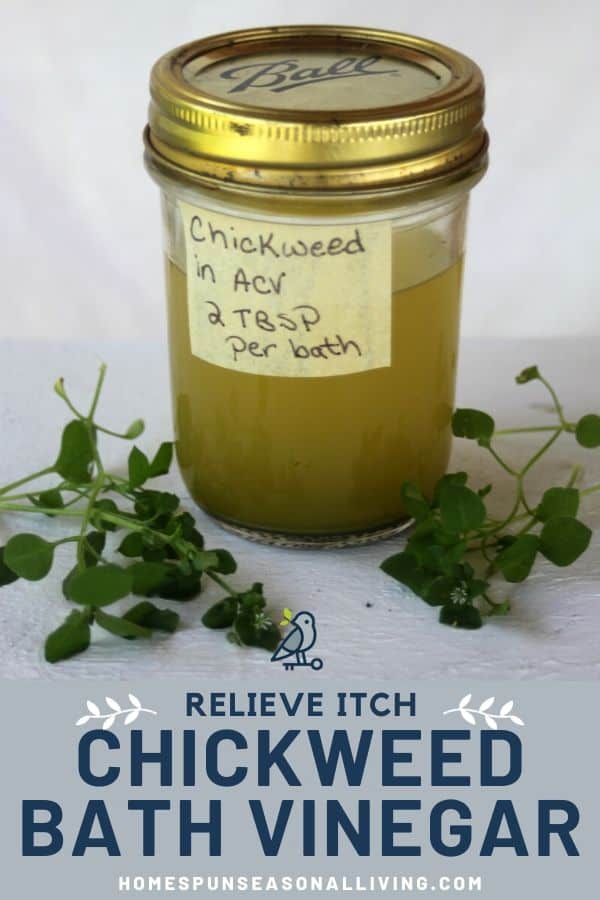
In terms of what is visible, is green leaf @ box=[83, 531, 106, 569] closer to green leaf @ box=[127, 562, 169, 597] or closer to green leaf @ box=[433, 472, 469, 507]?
green leaf @ box=[127, 562, 169, 597]

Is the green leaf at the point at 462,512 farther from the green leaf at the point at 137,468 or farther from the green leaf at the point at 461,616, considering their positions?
the green leaf at the point at 137,468

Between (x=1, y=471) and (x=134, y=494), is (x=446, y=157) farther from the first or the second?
(x=1, y=471)

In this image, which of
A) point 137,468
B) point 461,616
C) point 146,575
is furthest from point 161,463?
point 461,616

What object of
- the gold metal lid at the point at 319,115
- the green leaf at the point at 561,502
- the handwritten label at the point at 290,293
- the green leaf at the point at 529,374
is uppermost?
the gold metal lid at the point at 319,115

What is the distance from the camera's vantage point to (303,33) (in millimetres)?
913

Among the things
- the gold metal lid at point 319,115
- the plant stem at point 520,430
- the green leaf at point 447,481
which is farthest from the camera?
the plant stem at point 520,430

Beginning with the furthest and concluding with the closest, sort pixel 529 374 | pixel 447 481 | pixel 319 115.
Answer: pixel 529 374 → pixel 447 481 → pixel 319 115

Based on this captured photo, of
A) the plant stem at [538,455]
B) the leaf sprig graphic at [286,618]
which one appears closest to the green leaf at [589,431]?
the plant stem at [538,455]

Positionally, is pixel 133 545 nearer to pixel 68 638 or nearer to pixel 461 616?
pixel 68 638

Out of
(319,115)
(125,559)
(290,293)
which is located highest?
(319,115)

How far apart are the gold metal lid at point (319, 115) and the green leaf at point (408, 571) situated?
218 millimetres

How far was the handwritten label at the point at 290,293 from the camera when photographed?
2.57 ft

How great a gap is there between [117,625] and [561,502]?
28 cm

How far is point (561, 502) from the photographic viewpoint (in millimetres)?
854
